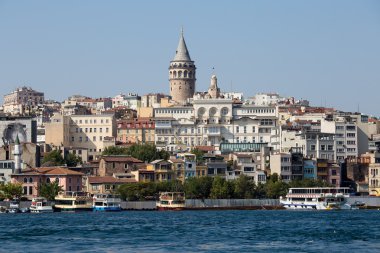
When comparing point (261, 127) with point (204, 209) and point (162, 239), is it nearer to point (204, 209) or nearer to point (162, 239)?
point (204, 209)

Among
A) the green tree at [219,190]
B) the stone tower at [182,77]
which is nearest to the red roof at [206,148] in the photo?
A: the green tree at [219,190]

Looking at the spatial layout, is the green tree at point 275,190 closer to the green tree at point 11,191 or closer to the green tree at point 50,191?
the green tree at point 50,191

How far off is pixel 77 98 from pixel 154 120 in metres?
52.5

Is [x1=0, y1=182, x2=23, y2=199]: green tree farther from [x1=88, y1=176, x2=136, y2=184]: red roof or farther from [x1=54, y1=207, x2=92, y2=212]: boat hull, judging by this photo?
[x1=88, y1=176, x2=136, y2=184]: red roof

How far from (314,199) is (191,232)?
3489cm

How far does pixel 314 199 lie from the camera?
100125 mm

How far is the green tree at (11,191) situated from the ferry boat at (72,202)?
3.27m

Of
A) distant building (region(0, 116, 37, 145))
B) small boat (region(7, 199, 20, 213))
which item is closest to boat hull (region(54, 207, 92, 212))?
small boat (region(7, 199, 20, 213))

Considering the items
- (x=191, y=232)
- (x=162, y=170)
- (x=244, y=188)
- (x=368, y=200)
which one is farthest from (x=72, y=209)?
(x=191, y=232)

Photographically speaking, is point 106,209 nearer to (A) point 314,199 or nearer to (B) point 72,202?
(B) point 72,202

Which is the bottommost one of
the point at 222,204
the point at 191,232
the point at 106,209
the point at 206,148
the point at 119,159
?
the point at 191,232

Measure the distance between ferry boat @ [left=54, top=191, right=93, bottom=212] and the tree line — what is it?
14.4ft

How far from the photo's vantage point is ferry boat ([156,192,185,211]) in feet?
321

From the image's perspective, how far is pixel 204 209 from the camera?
326ft
